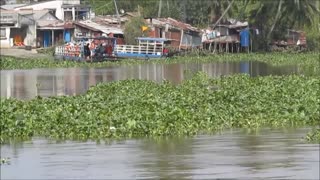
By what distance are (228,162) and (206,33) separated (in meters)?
57.2

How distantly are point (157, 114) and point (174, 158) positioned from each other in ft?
13.7

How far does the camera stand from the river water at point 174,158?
38.4 feet

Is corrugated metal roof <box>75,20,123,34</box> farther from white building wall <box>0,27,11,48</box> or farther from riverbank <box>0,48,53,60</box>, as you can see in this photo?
white building wall <box>0,27,11,48</box>

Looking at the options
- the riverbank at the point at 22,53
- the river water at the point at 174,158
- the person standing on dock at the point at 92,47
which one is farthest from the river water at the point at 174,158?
the riverbank at the point at 22,53

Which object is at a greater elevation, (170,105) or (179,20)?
(179,20)

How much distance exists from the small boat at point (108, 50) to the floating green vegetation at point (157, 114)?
1323 inches

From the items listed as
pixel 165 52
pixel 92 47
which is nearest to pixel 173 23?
pixel 165 52

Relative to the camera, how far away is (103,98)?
21031 mm

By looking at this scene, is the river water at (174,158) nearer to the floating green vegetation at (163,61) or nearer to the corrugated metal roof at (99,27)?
the floating green vegetation at (163,61)

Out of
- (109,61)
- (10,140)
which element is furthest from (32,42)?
(10,140)

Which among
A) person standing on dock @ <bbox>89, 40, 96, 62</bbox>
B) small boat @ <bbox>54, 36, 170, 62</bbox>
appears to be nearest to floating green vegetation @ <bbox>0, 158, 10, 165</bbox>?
small boat @ <bbox>54, 36, 170, 62</bbox>

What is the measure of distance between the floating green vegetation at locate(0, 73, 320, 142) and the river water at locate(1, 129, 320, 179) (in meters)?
0.75

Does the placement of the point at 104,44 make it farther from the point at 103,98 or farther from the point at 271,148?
the point at 271,148

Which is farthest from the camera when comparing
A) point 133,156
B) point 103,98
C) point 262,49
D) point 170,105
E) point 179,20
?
point 179,20
